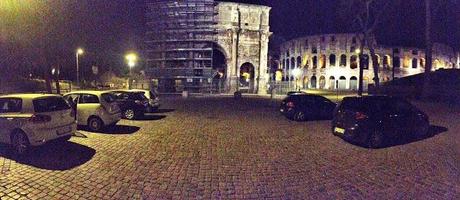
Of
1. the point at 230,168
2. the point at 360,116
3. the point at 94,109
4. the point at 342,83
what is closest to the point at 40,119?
the point at 94,109

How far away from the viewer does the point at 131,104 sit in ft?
55.9

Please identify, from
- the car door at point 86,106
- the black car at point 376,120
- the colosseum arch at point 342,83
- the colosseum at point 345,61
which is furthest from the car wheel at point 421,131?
the colosseum arch at point 342,83

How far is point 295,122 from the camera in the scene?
16031 millimetres

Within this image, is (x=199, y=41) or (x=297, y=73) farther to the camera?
(x=297, y=73)

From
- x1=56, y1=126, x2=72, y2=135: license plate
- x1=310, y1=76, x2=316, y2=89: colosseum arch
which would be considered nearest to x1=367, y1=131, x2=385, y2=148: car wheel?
x1=56, y1=126, x2=72, y2=135: license plate

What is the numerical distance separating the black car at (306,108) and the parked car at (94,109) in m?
8.63

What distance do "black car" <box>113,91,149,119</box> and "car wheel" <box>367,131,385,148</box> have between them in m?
11.6

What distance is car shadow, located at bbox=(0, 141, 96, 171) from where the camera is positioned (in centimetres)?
788

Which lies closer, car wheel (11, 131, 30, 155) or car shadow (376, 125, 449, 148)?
car wheel (11, 131, 30, 155)

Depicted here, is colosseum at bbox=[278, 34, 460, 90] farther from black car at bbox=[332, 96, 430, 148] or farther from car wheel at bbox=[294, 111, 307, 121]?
black car at bbox=[332, 96, 430, 148]

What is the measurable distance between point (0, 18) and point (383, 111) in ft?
112

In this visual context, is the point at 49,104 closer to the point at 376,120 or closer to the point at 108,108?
the point at 108,108

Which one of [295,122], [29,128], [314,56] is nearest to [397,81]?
[314,56]

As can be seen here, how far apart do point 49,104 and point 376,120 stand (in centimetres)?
1006
